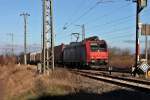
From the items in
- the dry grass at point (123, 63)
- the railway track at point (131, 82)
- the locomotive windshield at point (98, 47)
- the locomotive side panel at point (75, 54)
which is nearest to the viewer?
the railway track at point (131, 82)

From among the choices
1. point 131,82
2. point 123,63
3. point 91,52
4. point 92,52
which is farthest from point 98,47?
point 123,63

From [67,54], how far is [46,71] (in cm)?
2352

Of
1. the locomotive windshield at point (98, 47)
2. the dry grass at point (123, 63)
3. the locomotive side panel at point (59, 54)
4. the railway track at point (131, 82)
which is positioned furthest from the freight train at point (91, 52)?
the railway track at point (131, 82)

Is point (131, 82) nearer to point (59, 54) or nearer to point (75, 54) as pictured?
point (75, 54)

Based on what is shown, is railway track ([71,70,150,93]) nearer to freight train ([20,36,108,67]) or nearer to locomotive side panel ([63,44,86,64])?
freight train ([20,36,108,67])

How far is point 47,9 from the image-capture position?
43.6 meters

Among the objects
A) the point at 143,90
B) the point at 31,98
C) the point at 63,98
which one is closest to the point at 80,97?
the point at 63,98

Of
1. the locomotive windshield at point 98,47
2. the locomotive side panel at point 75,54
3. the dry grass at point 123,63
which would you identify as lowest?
the dry grass at point 123,63

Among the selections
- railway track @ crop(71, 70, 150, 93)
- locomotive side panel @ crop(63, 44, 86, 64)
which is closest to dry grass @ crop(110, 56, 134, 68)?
locomotive side panel @ crop(63, 44, 86, 64)

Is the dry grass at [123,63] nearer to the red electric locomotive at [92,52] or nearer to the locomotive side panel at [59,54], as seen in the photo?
the locomotive side panel at [59,54]

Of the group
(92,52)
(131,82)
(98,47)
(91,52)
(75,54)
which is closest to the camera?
(131,82)

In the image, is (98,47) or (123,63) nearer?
(98,47)

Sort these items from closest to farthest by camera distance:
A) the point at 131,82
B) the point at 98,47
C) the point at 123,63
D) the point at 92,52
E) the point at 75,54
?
the point at 131,82
the point at 92,52
the point at 98,47
the point at 75,54
the point at 123,63

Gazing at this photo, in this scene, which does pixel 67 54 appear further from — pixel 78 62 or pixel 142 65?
pixel 142 65
